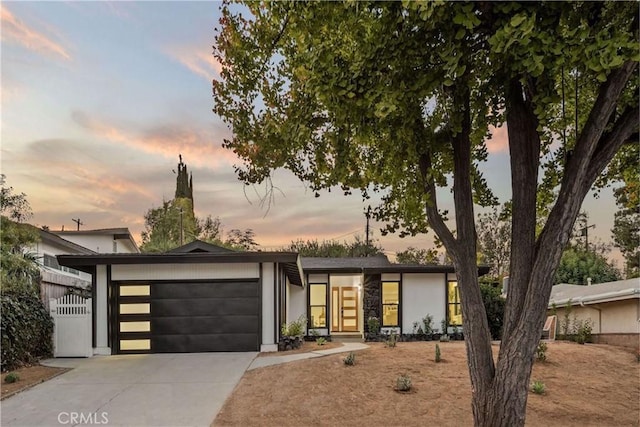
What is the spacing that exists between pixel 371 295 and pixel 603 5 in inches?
→ 555

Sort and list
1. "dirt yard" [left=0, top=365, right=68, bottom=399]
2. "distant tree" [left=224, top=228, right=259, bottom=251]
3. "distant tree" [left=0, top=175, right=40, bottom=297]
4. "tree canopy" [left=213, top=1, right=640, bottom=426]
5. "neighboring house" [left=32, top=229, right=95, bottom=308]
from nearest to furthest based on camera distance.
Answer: "tree canopy" [left=213, top=1, right=640, bottom=426], "distant tree" [left=0, top=175, right=40, bottom=297], "dirt yard" [left=0, top=365, right=68, bottom=399], "neighboring house" [left=32, top=229, right=95, bottom=308], "distant tree" [left=224, top=228, right=259, bottom=251]

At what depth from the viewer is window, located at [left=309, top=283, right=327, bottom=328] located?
17.8 metres

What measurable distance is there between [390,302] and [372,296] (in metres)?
0.69

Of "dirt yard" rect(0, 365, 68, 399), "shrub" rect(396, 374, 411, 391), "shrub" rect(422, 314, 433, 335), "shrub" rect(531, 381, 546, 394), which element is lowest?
"shrub" rect(422, 314, 433, 335)

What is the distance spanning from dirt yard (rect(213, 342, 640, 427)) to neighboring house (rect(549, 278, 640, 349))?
2972 mm

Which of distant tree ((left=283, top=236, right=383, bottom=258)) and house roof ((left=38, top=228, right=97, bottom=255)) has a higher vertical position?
house roof ((left=38, top=228, right=97, bottom=255))

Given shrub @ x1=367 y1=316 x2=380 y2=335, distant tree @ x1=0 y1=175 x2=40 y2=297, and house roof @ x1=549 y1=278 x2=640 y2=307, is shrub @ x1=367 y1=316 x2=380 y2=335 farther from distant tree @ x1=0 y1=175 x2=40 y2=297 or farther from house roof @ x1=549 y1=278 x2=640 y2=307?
distant tree @ x1=0 y1=175 x2=40 y2=297

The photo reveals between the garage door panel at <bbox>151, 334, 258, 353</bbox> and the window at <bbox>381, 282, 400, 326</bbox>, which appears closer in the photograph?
the garage door panel at <bbox>151, 334, 258, 353</bbox>

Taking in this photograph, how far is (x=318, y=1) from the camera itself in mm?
4688

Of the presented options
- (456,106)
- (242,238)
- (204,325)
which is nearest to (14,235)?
(204,325)

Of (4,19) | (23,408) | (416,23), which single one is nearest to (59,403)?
(23,408)

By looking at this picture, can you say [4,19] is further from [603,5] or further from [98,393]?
[603,5]

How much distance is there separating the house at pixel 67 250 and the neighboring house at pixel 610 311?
15.2 metres

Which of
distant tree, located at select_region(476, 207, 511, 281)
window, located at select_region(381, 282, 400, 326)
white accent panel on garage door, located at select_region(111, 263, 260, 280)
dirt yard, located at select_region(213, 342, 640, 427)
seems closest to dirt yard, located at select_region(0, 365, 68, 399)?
white accent panel on garage door, located at select_region(111, 263, 260, 280)
